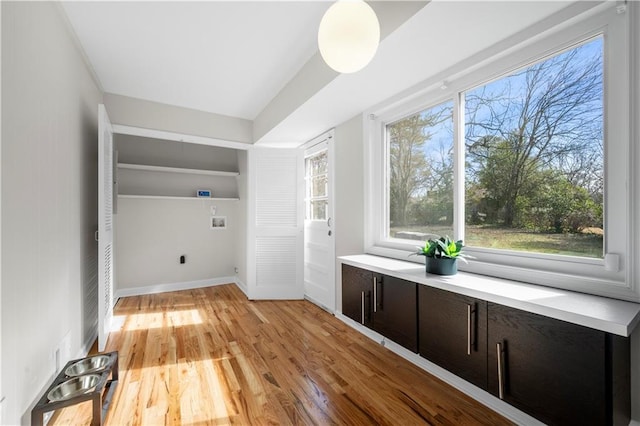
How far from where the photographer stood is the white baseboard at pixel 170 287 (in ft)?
12.8

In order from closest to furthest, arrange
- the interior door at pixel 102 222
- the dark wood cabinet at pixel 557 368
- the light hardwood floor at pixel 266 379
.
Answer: the dark wood cabinet at pixel 557 368 → the light hardwood floor at pixel 266 379 → the interior door at pixel 102 222

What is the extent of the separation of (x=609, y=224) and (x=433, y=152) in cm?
119

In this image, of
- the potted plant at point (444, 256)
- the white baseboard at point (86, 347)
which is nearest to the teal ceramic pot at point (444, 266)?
the potted plant at point (444, 256)

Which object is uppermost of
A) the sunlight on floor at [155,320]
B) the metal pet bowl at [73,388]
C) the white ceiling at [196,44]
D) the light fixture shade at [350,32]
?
the white ceiling at [196,44]

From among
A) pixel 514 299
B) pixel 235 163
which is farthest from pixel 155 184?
pixel 514 299

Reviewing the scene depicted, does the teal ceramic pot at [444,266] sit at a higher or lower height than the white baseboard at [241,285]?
higher

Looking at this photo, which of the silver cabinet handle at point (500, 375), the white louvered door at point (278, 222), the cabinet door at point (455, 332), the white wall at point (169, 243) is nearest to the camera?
the silver cabinet handle at point (500, 375)

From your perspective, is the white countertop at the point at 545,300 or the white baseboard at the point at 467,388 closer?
the white countertop at the point at 545,300

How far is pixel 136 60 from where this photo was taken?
2.37 metres

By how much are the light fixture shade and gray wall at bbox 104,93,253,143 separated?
Result: 2730 mm

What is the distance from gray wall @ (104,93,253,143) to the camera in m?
3.04

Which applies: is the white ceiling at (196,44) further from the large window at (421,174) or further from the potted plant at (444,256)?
the potted plant at (444,256)

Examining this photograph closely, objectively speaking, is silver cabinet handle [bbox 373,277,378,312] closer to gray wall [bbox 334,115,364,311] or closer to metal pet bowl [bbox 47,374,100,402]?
gray wall [bbox 334,115,364,311]

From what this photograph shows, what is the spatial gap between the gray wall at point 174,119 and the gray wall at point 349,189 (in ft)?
4.71
